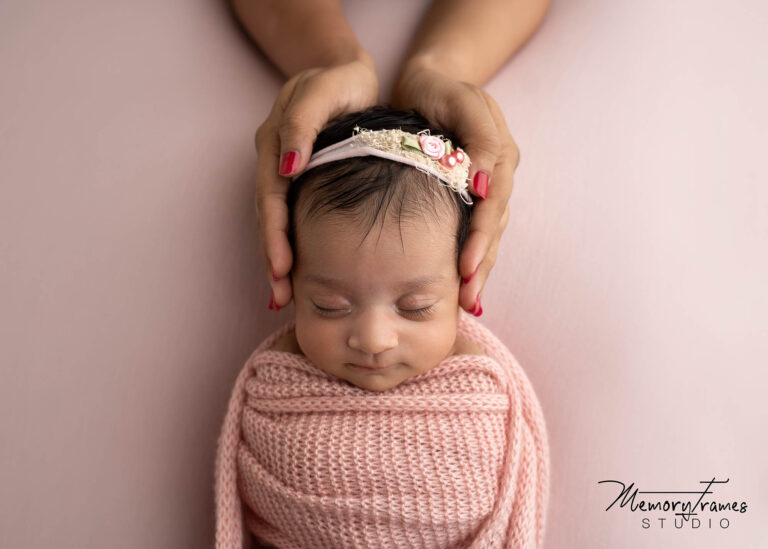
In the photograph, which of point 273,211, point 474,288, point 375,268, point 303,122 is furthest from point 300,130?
point 474,288

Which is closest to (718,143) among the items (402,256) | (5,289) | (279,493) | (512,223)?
(512,223)

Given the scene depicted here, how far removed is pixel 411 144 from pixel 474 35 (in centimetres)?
53

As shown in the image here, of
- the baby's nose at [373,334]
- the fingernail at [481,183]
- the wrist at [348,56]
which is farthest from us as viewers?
the wrist at [348,56]

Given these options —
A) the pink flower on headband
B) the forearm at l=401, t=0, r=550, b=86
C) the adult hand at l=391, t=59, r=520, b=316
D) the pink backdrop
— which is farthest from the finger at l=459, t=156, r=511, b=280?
the forearm at l=401, t=0, r=550, b=86

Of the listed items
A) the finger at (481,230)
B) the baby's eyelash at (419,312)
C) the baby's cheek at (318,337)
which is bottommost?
the baby's cheek at (318,337)

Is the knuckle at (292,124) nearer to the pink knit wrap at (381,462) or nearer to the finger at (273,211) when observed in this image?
the finger at (273,211)

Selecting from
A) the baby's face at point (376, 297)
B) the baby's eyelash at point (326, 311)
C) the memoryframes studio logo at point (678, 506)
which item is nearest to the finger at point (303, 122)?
the baby's face at point (376, 297)

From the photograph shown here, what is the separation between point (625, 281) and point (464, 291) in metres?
0.37

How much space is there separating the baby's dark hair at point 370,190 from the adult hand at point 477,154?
0.09 ft

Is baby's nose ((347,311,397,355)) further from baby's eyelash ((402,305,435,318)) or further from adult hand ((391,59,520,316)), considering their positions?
adult hand ((391,59,520,316))

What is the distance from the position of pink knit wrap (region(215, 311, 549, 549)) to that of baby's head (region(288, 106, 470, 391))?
Result: 49 mm

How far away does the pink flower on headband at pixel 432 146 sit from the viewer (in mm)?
980

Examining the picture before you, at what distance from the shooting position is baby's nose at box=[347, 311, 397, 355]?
0.92 metres

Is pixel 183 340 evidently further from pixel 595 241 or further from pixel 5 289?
pixel 595 241
